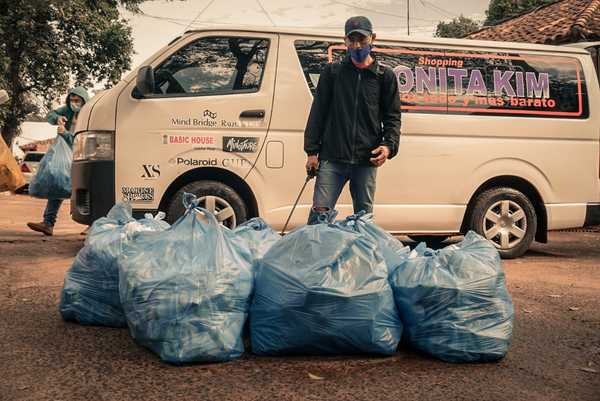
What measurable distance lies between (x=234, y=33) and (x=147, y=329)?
3.88 m

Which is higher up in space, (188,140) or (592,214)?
(188,140)

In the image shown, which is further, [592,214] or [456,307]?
[592,214]

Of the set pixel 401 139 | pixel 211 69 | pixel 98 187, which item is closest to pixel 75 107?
pixel 98 187

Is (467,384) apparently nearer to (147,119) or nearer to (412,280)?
(412,280)

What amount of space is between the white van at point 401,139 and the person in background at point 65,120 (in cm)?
199

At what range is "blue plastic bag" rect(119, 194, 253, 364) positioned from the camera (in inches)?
138

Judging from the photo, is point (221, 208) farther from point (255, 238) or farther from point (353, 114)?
point (255, 238)

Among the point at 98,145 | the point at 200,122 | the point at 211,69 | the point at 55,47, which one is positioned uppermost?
the point at 55,47

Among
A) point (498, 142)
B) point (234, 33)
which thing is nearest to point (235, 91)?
point (234, 33)

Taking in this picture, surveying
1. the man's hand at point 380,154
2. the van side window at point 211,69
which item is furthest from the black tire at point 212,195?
the man's hand at point 380,154

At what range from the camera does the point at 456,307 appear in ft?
12.1

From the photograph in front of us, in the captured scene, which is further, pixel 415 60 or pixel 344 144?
pixel 415 60

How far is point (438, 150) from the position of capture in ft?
23.7

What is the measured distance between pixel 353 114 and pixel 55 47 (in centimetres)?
2528
